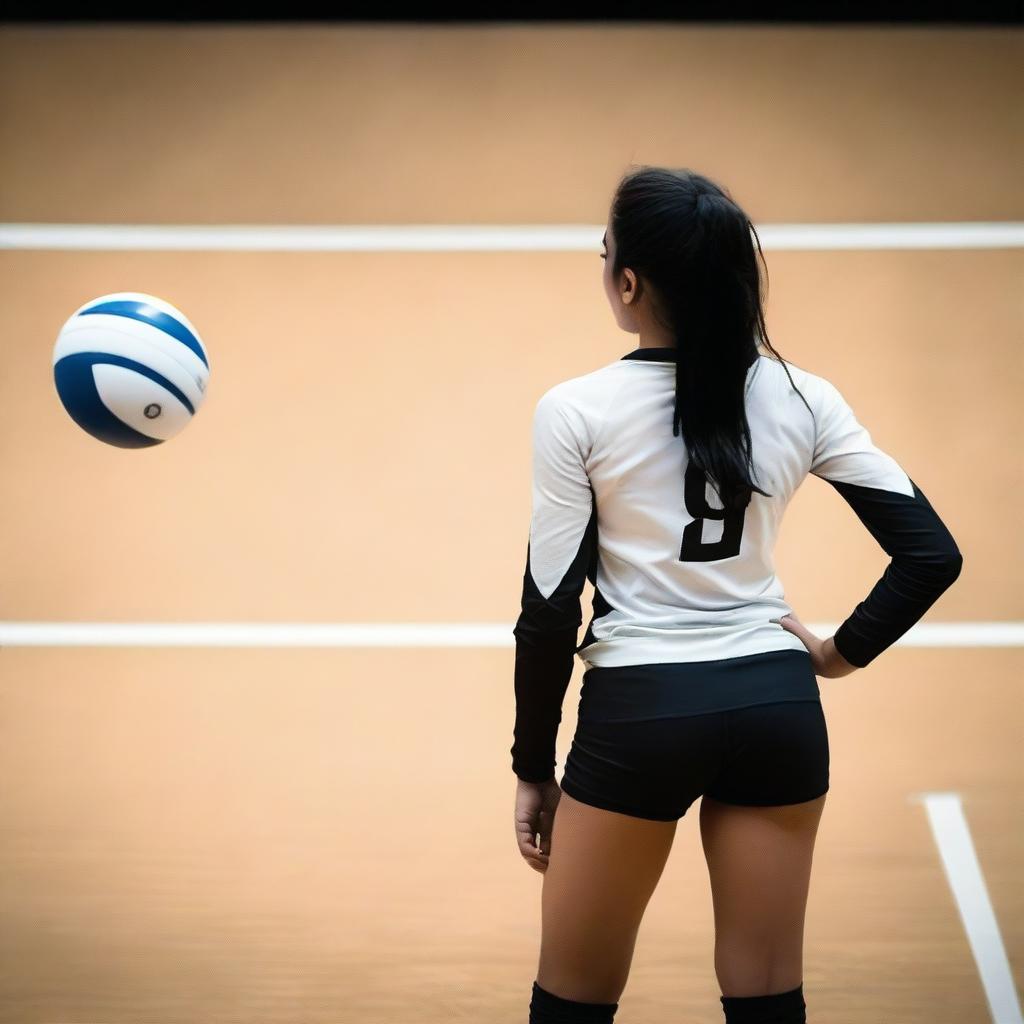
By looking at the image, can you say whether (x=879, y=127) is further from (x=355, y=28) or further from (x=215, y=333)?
(x=215, y=333)

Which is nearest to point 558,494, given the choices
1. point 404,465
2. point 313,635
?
point 313,635

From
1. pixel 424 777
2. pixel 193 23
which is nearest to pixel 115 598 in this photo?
pixel 424 777

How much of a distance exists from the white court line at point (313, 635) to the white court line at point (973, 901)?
74 cm

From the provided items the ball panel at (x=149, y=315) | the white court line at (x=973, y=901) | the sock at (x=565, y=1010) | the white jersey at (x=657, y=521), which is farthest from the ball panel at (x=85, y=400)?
the white court line at (x=973, y=901)

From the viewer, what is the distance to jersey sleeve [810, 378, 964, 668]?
1434mm

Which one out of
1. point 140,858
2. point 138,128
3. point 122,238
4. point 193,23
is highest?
point 193,23

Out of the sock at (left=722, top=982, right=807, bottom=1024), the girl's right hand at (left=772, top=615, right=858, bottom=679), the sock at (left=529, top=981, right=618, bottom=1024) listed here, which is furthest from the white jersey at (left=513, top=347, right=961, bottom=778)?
the sock at (left=722, top=982, right=807, bottom=1024)

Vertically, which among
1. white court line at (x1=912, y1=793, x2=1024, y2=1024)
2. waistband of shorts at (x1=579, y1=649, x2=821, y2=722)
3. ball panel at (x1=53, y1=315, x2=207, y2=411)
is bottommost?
white court line at (x1=912, y1=793, x2=1024, y2=1024)

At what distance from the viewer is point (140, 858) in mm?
2797

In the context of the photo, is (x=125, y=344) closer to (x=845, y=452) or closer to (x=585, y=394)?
(x=585, y=394)

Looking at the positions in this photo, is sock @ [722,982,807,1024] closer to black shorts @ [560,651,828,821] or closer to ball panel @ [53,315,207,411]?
black shorts @ [560,651,828,821]

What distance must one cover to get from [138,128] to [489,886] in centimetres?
310

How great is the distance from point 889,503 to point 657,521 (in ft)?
1.08

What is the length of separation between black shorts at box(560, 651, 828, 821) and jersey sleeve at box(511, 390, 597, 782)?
0.07m
